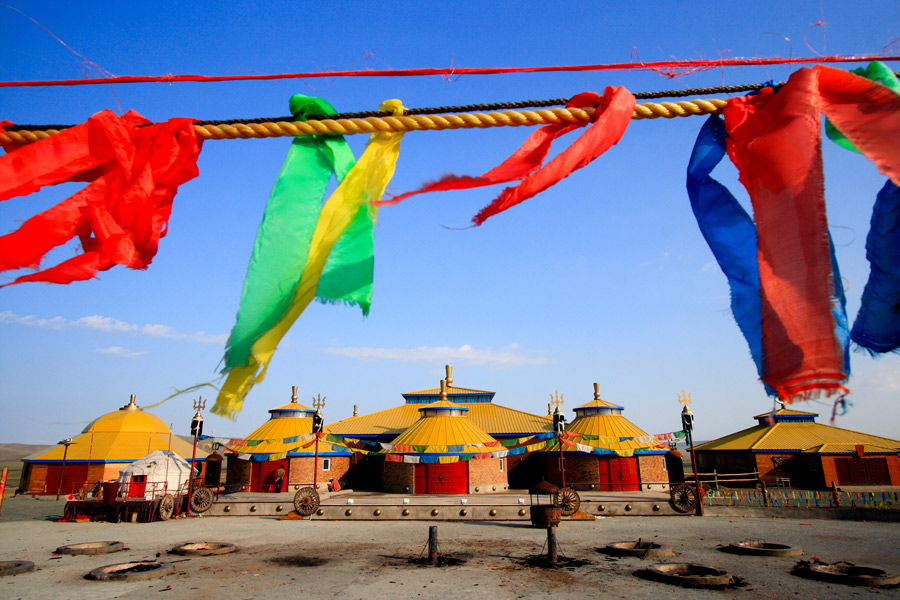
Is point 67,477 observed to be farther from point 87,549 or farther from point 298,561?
point 298,561

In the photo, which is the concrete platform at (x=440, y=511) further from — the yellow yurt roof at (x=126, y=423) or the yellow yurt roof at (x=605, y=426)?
the yellow yurt roof at (x=126, y=423)

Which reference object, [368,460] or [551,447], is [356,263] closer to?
[551,447]

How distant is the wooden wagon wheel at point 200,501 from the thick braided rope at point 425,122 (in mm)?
22658

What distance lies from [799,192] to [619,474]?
30.0 meters

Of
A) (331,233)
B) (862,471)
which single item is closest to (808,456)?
(862,471)

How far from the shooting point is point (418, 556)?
12766mm

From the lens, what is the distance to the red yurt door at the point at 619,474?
2952 cm

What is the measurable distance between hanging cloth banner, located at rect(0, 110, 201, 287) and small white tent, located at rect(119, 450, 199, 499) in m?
26.3

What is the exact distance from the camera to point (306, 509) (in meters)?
20.6

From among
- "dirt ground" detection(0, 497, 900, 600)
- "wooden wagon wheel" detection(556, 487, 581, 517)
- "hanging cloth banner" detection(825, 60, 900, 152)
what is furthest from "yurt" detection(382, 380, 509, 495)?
"hanging cloth banner" detection(825, 60, 900, 152)

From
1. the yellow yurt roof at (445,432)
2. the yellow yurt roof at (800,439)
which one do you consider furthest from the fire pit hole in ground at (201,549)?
the yellow yurt roof at (800,439)

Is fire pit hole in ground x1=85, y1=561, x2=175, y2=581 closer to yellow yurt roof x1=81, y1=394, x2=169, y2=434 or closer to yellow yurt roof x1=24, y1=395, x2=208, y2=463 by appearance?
yellow yurt roof x1=24, y1=395, x2=208, y2=463

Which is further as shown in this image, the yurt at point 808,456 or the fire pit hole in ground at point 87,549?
the yurt at point 808,456

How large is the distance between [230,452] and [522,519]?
21382mm
